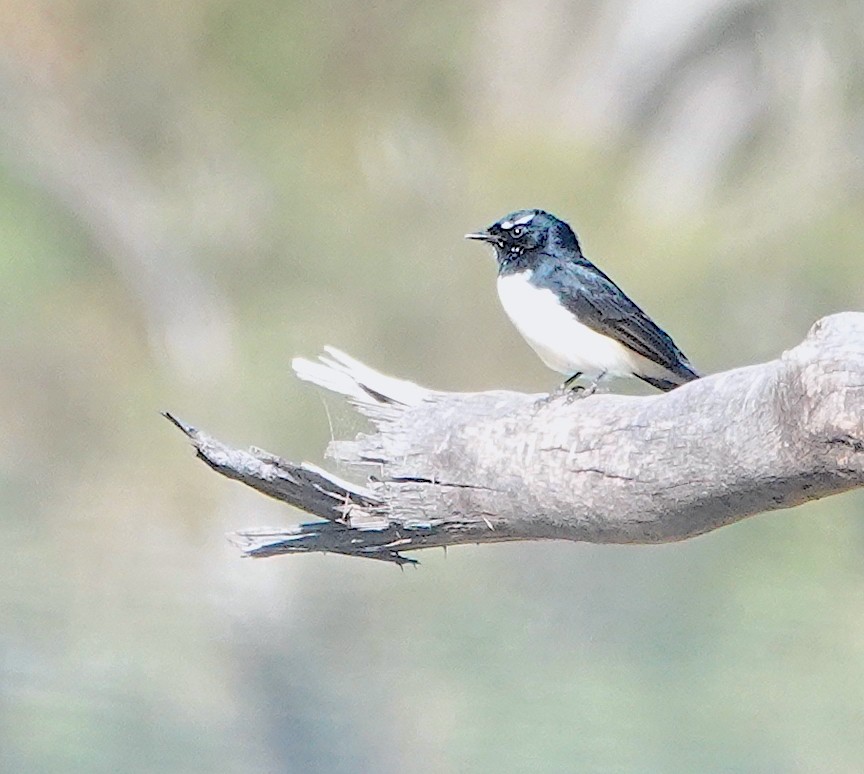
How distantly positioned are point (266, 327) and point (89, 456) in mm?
602

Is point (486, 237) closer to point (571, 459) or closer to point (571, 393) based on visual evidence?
point (571, 393)

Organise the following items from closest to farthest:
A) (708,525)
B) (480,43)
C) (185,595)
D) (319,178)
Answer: (708,525) < (185,595) < (319,178) < (480,43)

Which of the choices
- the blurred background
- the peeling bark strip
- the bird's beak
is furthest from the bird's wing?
the blurred background

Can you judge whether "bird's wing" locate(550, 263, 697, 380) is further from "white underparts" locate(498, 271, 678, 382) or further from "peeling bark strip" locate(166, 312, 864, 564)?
"peeling bark strip" locate(166, 312, 864, 564)

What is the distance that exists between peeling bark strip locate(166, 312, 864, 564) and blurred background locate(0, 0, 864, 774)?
124 cm

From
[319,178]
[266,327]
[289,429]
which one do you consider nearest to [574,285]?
[289,429]

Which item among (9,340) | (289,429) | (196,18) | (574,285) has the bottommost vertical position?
(574,285)

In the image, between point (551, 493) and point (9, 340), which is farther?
point (9, 340)

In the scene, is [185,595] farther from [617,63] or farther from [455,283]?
[617,63]

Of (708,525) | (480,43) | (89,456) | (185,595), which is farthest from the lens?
(480,43)

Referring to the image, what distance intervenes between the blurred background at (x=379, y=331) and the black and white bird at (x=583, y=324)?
0.98 m

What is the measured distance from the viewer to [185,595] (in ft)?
11.7

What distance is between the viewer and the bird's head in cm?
198

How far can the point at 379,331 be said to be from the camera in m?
3.96
